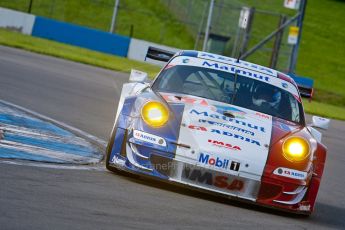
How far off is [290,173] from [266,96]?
58.9 inches

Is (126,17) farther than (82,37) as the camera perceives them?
Yes

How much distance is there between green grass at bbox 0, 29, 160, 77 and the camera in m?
25.7

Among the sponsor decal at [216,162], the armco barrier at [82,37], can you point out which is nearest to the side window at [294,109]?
the sponsor decal at [216,162]

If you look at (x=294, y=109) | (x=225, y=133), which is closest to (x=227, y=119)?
(x=225, y=133)

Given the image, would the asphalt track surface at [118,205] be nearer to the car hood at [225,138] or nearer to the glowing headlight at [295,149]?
the car hood at [225,138]

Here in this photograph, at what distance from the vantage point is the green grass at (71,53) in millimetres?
25656

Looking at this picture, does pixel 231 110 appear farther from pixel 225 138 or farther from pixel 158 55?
pixel 158 55

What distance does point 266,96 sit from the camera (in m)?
9.62

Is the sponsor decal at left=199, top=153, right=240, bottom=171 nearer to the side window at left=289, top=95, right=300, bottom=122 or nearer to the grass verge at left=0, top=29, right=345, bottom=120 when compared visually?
the side window at left=289, top=95, right=300, bottom=122

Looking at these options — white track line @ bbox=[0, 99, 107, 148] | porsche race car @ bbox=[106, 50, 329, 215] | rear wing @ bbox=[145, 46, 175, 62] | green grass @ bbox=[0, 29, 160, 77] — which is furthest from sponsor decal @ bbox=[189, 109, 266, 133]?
green grass @ bbox=[0, 29, 160, 77]

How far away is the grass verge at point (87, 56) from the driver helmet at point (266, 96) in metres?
14.2

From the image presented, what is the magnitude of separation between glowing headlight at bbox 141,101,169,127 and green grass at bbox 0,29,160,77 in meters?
16.7

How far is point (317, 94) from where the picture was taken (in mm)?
30984

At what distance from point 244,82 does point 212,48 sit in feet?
76.8
